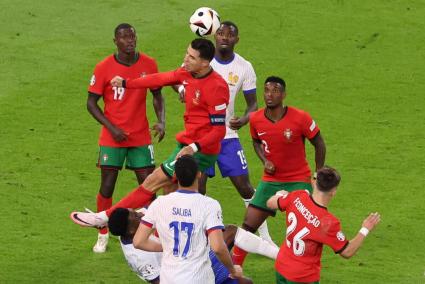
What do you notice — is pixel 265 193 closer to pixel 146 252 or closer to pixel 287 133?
pixel 287 133

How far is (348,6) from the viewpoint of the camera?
25266 mm

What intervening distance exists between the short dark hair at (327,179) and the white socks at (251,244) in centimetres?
128

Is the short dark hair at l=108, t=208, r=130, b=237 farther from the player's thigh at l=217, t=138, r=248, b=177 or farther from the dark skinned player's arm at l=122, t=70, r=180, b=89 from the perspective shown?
the player's thigh at l=217, t=138, r=248, b=177

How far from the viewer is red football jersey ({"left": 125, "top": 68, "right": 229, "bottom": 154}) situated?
575 inches

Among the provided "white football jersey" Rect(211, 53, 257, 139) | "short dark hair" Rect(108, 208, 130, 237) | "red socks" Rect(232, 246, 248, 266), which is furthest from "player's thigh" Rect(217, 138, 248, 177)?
"short dark hair" Rect(108, 208, 130, 237)

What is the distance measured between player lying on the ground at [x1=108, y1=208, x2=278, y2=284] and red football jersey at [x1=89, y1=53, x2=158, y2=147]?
114 inches

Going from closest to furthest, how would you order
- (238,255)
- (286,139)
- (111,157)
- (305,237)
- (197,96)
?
(305,237)
(197,96)
(238,255)
(286,139)
(111,157)

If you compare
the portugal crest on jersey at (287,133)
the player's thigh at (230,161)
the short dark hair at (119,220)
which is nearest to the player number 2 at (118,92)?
the player's thigh at (230,161)

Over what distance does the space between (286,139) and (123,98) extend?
241cm

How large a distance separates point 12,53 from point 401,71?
279 inches

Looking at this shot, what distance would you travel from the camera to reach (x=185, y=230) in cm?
1207

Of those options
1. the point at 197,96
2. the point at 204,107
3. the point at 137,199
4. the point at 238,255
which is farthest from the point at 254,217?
the point at 197,96

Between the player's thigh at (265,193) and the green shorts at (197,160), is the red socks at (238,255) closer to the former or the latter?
the player's thigh at (265,193)

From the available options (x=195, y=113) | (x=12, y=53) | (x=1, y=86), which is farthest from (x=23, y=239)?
(x=12, y=53)
